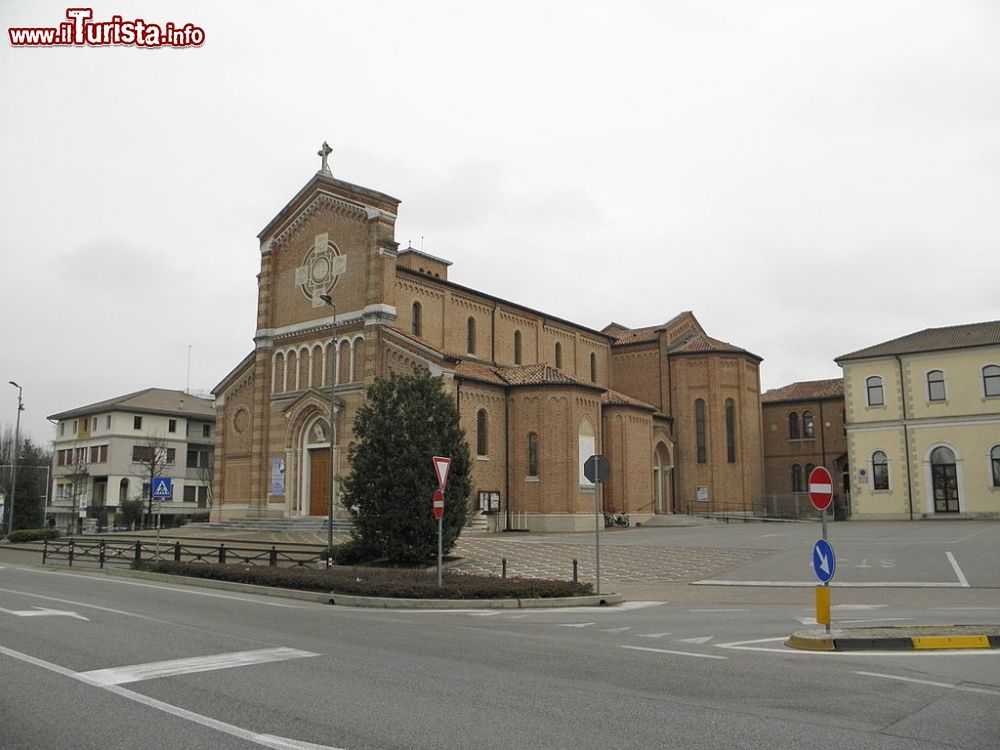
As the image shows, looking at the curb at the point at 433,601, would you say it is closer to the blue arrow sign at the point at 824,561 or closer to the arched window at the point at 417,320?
the blue arrow sign at the point at 824,561

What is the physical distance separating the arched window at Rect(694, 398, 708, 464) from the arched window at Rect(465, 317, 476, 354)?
633 inches

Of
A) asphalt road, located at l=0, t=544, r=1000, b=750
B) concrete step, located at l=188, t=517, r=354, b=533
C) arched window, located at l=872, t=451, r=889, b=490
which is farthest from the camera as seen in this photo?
arched window, located at l=872, t=451, r=889, b=490

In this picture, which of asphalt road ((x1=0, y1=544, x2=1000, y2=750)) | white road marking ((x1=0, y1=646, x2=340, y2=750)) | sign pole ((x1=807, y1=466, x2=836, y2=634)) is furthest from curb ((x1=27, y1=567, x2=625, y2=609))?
white road marking ((x1=0, y1=646, x2=340, y2=750))

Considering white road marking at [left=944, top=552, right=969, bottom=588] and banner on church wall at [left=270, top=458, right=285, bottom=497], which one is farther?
banner on church wall at [left=270, top=458, right=285, bottom=497]

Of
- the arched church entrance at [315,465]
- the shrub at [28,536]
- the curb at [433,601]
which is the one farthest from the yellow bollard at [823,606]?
the shrub at [28,536]

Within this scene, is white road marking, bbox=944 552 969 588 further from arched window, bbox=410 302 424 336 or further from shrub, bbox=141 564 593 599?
arched window, bbox=410 302 424 336

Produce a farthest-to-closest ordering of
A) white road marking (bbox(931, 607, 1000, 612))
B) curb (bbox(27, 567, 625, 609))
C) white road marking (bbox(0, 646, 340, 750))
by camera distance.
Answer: curb (bbox(27, 567, 625, 609)), white road marking (bbox(931, 607, 1000, 612)), white road marking (bbox(0, 646, 340, 750))

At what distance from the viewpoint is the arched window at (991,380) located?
4537cm

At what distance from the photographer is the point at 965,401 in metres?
46.0

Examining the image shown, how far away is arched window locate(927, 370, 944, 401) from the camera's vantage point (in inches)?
1844

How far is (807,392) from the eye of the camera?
62.7 m

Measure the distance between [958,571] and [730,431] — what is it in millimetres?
30816

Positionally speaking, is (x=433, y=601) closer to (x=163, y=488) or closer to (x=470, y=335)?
(x=163, y=488)

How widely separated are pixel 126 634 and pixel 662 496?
43089 mm
